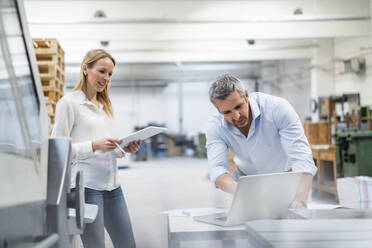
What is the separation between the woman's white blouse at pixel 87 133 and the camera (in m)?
0.92

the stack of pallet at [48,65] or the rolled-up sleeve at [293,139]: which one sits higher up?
the stack of pallet at [48,65]

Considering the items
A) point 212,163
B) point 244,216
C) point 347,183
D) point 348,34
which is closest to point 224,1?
point 348,34

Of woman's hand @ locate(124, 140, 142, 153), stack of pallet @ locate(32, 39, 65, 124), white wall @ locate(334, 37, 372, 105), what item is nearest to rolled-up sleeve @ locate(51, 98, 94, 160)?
woman's hand @ locate(124, 140, 142, 153)

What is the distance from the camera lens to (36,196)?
0.42 metres

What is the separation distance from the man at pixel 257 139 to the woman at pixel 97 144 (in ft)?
0.97

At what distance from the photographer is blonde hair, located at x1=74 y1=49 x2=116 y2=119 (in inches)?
36.4

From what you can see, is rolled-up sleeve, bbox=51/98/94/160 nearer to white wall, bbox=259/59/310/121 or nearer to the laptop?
the laptop

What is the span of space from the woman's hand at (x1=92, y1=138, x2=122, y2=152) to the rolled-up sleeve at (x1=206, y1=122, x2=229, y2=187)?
1.21 ft

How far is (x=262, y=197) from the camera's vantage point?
0.84 meters

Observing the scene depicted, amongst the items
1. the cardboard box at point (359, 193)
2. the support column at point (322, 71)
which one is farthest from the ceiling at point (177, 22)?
the cardboard box at point (359, 193)

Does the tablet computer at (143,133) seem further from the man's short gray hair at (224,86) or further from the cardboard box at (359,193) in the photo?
the cardboard box at (359,193)

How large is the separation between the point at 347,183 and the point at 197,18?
103 inches

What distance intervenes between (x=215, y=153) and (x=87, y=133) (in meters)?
0.43

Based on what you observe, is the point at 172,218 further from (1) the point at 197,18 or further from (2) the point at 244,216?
(1) the point at 197,18
